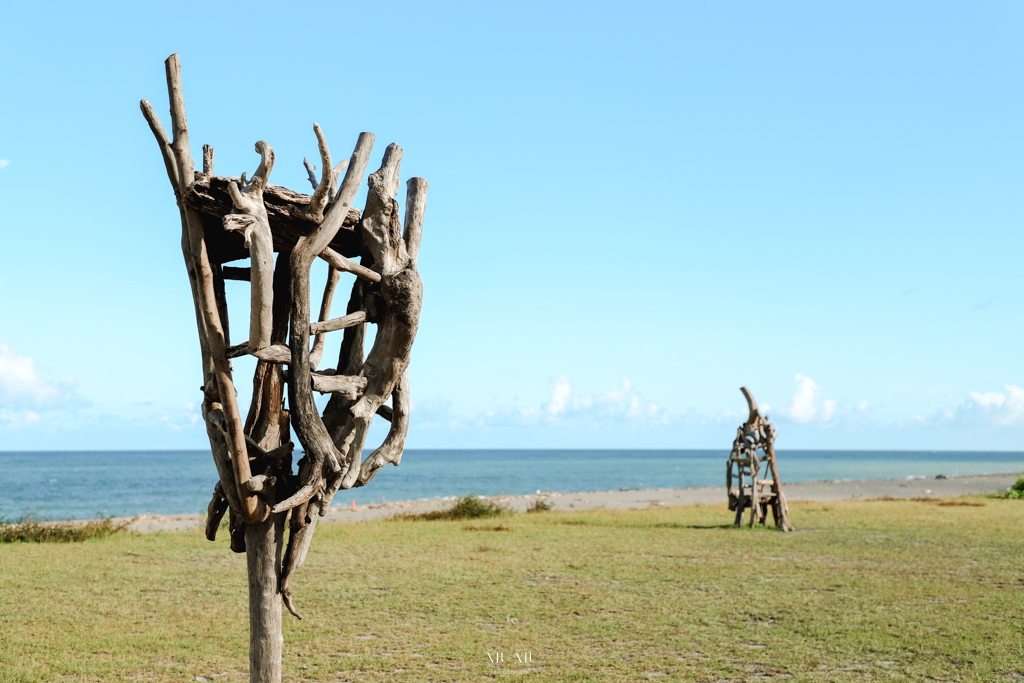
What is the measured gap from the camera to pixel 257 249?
426 centimetres

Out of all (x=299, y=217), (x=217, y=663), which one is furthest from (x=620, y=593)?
(x=299, y=217)

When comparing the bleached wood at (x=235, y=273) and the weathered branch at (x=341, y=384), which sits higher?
the bleached wood at (x=235, y=273)

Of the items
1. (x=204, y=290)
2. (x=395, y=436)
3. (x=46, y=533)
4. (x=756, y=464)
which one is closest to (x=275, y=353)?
(x=204, y=290)

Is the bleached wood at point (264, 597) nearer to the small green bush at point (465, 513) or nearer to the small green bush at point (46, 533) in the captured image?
the small green bush at point (46, 533)

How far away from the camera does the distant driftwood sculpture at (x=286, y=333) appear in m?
4.45

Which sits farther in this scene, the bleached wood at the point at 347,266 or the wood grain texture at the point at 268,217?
the bleached wood at the point at 347,266

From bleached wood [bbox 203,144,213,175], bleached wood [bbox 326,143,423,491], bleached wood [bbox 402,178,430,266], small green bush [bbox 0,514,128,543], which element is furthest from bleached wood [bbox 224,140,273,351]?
small green bush [bbox 0,514,128,543]

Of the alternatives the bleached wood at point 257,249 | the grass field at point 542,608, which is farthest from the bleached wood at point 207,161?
the grass field at point 542,608

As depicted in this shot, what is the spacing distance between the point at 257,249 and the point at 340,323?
0.64 m

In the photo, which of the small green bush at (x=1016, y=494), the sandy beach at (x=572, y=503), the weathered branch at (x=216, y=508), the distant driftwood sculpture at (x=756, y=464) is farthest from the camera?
the small green bush at (x=1016, y=494)

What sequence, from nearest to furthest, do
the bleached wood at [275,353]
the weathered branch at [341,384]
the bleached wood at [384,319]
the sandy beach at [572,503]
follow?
the bleached wood at [275,353]
the weathered branch at [341,384]
the bleached wood at [384,319]
the sandy beach at [572,503]

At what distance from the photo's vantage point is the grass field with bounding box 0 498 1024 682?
677cm

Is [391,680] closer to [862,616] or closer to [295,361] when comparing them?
[295,361]

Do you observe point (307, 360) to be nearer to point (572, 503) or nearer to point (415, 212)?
point (415, 212)
